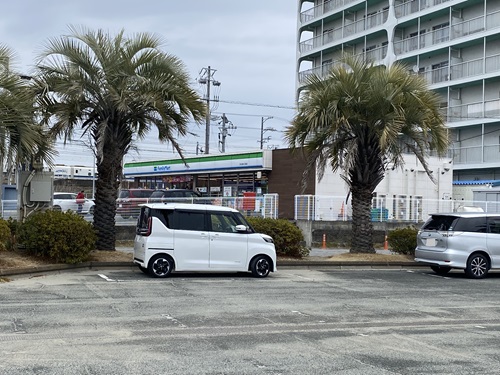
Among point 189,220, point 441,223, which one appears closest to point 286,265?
point 189,220

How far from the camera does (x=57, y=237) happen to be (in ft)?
47.4

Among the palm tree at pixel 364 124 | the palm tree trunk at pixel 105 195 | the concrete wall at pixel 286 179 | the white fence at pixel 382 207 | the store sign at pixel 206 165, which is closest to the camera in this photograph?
the palm tree trunk at pixel 105 195

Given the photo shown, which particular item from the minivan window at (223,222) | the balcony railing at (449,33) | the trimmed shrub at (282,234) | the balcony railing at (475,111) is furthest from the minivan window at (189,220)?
the balcony railing at (449,33)

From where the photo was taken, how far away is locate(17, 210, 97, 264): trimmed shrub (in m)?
14.4

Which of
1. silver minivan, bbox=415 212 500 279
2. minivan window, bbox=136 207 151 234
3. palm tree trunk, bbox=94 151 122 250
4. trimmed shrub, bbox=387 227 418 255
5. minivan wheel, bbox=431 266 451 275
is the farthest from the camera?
trimmed shrub, bbox=387 227 418 255

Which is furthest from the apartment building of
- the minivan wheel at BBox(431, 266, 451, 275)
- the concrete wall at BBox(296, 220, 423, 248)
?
the minivan wheel at BBox(431, 266, 451, 275)

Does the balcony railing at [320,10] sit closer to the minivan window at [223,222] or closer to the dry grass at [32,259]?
the dry grass at [32,259]

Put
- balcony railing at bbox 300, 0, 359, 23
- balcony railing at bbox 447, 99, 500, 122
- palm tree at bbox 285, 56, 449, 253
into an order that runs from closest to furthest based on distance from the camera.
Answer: palm tree at bbox 285, 56, 449, 253 < balcony railing at bbox 447, 99, 500, 122 < balcony railing at bbox 300, 0, 359, 23

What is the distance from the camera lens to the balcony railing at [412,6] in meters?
44.8

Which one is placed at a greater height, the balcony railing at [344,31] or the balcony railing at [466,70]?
the balcony railing at [344,31]

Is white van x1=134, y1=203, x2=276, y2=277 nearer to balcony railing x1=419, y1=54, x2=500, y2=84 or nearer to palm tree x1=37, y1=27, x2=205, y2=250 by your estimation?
palm tree x1=37, y1=27, x2=205, y2=250

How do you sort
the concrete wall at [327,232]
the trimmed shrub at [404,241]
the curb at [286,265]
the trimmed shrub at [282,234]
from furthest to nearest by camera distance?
the concrete wall at [327,232] → the trimmed shrub at [404,241] → the trimmed shrub at [282,234] → the curb at [286,265]

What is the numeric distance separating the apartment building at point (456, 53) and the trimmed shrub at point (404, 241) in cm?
2050

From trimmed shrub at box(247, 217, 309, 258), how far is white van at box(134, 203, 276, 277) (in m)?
2.89
